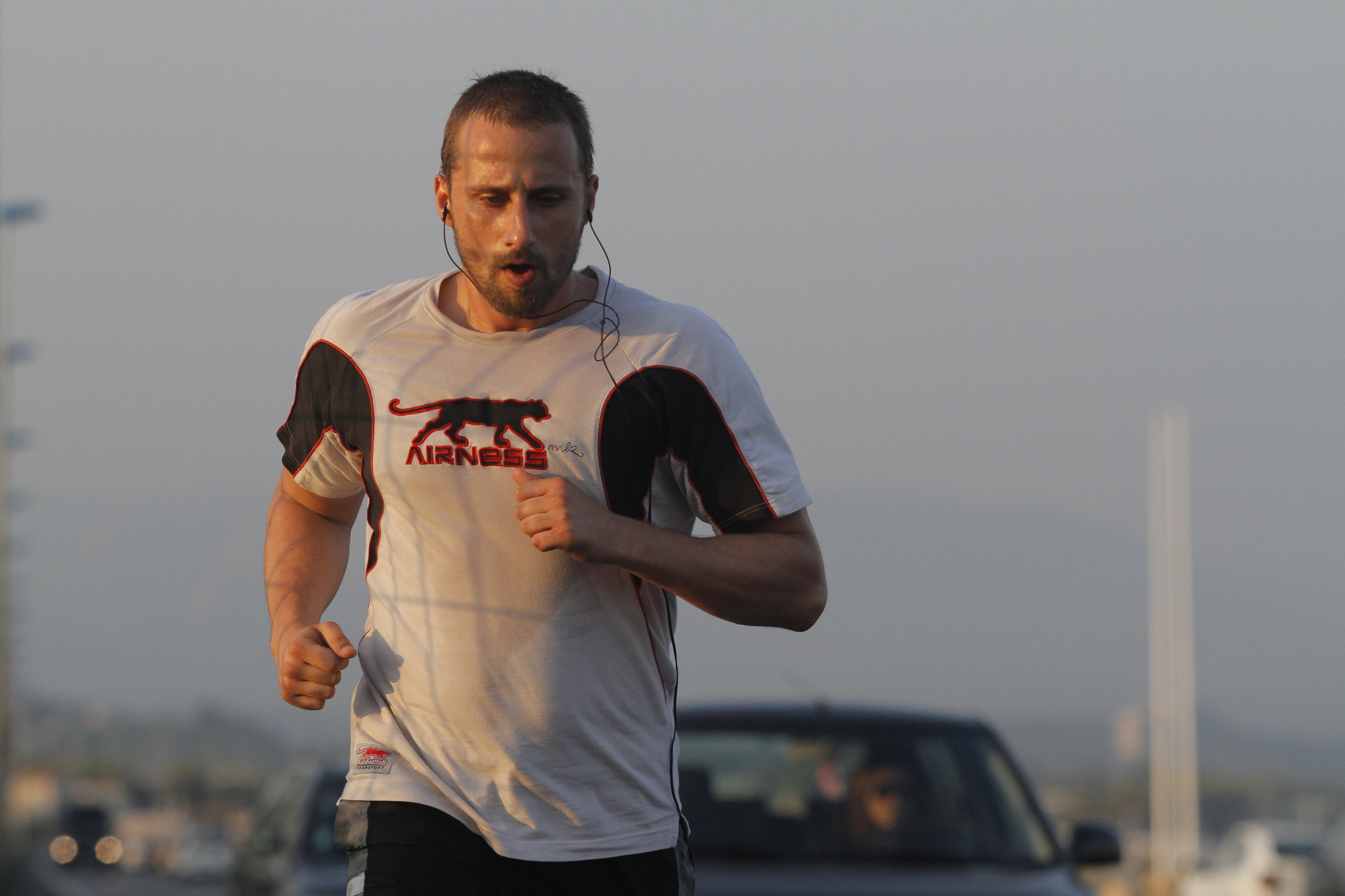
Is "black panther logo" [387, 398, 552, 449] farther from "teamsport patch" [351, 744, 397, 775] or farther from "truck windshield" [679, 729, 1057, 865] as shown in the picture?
"truck windshield" [679, 729, 1057, 865]

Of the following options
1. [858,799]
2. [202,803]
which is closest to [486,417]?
[858,799]

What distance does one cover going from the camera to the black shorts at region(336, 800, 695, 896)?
10.5ft

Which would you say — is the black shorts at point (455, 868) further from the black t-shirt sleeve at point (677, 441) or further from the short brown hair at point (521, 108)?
the short brown hair at point (521, 108)

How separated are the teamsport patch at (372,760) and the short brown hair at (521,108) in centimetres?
108

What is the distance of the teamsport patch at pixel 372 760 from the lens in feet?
10.9

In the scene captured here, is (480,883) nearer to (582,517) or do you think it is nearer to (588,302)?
(582,517)

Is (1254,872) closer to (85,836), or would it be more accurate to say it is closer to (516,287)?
(85,836)

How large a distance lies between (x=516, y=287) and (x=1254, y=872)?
22.8 metres

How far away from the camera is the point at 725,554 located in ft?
10.5

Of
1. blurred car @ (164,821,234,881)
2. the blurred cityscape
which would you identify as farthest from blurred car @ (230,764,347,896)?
blurred car @ (164,821,234,881)

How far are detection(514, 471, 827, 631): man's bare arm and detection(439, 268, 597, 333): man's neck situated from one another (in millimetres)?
353

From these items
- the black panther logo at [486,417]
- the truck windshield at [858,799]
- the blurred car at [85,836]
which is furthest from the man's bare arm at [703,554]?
the blurred car at [85,836]

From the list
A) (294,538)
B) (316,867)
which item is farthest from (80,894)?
(294,538)

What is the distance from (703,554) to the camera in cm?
316
